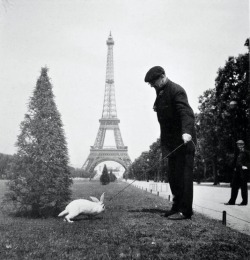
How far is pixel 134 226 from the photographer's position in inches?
198

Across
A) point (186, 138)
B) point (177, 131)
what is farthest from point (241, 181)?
point (186, 138)

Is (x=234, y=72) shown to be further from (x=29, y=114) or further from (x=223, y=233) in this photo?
(x=223, y=233)

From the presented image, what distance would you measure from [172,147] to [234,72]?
21684 mm

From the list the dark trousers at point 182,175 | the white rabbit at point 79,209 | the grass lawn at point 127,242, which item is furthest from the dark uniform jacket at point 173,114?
the white rabbit at point 79,209

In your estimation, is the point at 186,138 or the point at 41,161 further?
the point at 41,161

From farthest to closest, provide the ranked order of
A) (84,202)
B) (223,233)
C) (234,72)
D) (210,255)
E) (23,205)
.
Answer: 1. (234,72)
2. (23,205)
3. (84,202)
4. (223,233)
5. (210,255)

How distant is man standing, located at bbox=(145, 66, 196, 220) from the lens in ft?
15.6

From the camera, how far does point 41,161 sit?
7848 mm

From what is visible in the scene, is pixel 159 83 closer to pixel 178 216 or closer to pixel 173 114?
pixel 173 114

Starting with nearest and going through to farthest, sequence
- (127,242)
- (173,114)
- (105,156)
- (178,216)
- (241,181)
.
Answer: (127,242) → (173,114) → (178,216) → (241,181) → (105,156)

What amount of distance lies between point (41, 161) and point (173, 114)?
13.2ft

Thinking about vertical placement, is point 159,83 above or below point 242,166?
above

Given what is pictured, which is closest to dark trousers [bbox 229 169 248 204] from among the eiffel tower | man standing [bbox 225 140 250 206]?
man standing [bbox 225 140 250 206]

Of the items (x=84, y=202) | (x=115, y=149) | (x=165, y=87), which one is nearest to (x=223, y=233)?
(x=165, y=87)
